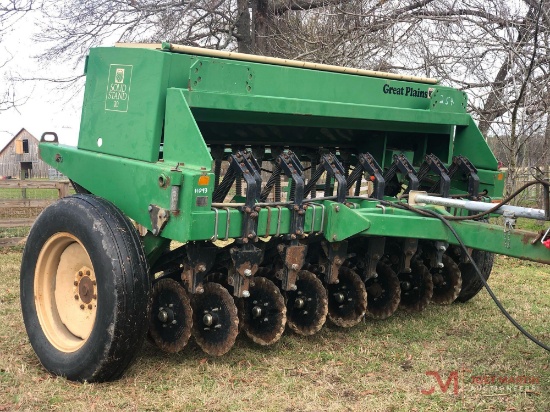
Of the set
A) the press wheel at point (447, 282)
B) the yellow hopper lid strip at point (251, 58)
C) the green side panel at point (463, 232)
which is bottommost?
the press wheel at point (447, 282)

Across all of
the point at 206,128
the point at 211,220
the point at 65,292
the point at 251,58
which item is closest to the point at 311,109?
the point at 251,58

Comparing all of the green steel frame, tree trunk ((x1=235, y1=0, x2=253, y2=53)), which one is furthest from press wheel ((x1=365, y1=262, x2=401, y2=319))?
tree trunk ((x1=235, y1=0, x2=253, y2=53))

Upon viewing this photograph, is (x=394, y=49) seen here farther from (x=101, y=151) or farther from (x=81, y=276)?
(x=81, y=276)

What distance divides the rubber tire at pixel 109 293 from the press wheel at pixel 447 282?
8.65 ft

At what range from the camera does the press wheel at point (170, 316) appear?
3986 mm

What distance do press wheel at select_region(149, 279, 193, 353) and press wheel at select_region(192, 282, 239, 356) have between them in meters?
0.13

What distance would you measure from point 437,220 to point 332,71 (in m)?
1.47

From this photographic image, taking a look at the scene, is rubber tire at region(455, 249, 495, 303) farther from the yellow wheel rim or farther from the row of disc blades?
the yellow wheel rim

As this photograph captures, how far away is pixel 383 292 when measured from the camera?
5.05m

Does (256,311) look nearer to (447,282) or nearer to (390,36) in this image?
(447,282)

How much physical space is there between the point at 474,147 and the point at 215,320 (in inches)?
104

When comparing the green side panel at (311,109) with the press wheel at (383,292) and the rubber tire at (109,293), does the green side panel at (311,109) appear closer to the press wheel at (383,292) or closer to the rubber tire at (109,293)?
the rubber tire at (109,293)

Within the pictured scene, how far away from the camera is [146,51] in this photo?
4043 mm

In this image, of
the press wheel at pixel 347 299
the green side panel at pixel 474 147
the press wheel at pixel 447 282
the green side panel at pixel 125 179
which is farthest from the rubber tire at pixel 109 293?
the green side panel at pixel 474 147
